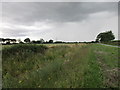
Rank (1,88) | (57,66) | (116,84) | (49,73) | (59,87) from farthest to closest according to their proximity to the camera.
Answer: (57,66) < (49,73) < (116,84) < (1,88) < (59,87)

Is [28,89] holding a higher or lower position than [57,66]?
lower

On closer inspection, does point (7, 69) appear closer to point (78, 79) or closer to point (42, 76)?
point (42, 76)

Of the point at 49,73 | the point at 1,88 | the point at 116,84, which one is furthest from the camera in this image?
the point at 49,73

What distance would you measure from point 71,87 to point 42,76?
4.82 ft

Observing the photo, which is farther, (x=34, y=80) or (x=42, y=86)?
(x=34, y=80)

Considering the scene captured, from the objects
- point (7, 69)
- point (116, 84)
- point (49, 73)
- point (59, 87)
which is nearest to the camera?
point (59, 87)

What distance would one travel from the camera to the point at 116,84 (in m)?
4.22

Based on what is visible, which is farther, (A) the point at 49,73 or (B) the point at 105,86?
(A) the point at 49,73

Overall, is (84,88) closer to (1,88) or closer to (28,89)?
(28,89)

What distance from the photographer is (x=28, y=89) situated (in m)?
3.56

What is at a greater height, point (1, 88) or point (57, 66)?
point (57, 66)

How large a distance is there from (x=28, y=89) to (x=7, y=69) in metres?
3.27

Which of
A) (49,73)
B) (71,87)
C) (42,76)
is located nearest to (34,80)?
(42,76)

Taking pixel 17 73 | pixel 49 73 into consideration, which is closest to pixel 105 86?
pixel 49 73
